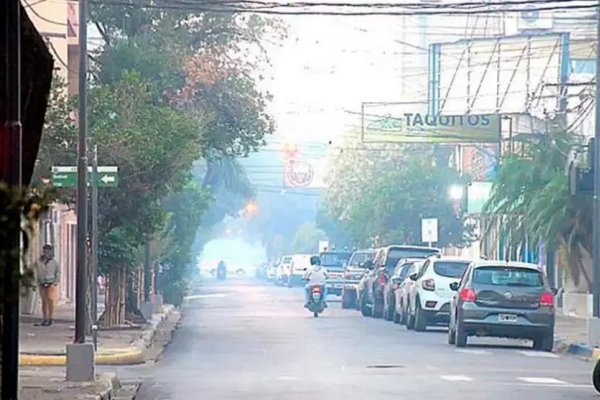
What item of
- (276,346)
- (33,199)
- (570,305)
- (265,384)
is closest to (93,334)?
(265,384)

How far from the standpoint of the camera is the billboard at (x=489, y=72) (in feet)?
189

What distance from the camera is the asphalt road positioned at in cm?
1812

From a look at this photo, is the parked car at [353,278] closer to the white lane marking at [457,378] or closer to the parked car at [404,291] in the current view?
the parked car at [404,291]

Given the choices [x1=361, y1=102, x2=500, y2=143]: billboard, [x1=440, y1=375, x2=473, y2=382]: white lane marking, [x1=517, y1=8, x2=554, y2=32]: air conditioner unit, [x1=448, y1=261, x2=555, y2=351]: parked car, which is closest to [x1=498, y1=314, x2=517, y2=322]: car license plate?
[x1=448, y1=261, x2=555, y2=351]: parked car

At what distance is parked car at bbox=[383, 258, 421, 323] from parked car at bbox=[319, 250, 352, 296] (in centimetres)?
1373

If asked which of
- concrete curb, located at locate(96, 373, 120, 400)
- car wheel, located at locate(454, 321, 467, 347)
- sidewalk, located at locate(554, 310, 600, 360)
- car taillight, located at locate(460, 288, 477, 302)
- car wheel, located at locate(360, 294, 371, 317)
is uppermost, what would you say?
car taillight, located at locate(460, 288, 477, 302)

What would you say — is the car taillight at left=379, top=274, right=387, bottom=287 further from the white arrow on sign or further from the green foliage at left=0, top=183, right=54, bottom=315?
the green foliage at left=0, top=183, right=54, bottom=315

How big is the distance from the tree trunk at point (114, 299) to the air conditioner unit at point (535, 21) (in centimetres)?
3697

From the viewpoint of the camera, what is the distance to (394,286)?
128 ft

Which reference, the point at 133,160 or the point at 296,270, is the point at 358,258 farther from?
the point at 296,270

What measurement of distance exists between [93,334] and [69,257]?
30285 mm

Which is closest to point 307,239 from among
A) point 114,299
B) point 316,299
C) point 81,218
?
point 316,299

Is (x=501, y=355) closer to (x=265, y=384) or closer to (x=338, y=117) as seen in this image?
(x=265, y=384)

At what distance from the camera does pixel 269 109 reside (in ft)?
134
